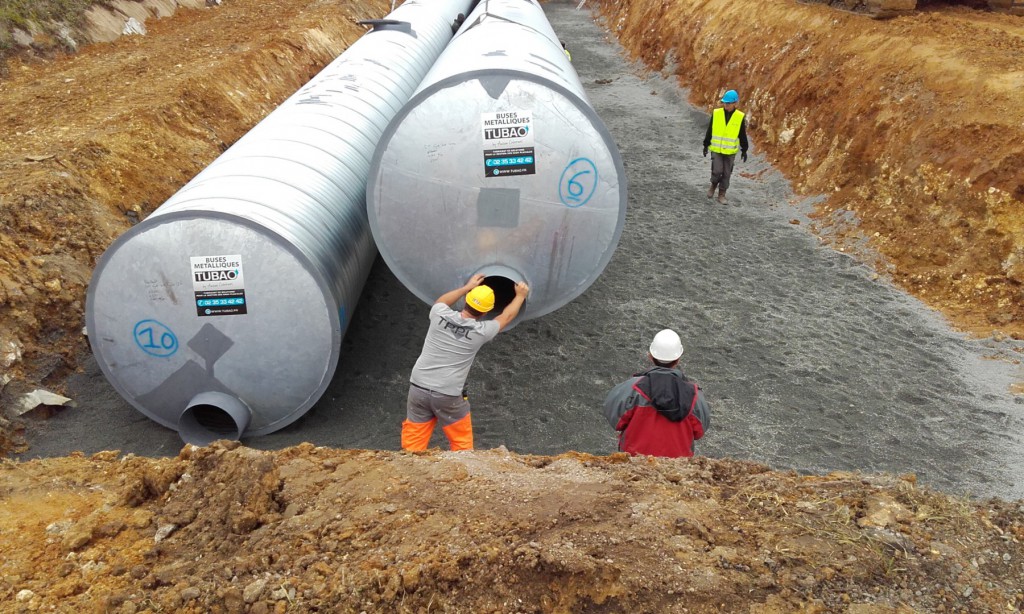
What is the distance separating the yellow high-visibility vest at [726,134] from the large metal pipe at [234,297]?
6023mm

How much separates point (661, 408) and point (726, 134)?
263 inches

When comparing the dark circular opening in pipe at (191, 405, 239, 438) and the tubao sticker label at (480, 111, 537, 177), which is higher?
the tubao sticker label at (480, 111, 537, 177)

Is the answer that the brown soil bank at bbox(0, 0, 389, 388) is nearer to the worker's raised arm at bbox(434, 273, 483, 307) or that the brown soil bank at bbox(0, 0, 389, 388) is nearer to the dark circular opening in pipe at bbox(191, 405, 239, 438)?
the dark circular opening in pipe at bbox(191, 405, 239, 438)

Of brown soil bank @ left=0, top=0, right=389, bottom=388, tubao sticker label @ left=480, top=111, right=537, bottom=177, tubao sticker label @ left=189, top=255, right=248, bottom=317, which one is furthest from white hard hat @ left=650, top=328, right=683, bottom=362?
brown soil bank @ left=0, top=0, right=389, bottom=388

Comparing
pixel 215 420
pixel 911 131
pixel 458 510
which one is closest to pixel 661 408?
pixel 458 510

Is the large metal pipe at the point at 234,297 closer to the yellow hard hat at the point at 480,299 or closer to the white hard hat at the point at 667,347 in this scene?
the yellow hard hat at the point at 480,299

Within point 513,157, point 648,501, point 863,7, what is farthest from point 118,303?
point 863,7

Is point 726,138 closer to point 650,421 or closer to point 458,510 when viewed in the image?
point 650,421

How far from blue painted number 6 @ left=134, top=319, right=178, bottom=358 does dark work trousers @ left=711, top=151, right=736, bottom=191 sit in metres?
7.56

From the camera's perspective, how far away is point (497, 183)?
4.75 meters

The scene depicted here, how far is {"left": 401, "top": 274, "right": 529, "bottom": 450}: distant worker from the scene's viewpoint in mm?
4590

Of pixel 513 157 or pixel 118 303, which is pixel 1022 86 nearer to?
pixel 513 157

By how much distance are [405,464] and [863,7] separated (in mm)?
12057

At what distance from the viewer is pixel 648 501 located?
332 cm
